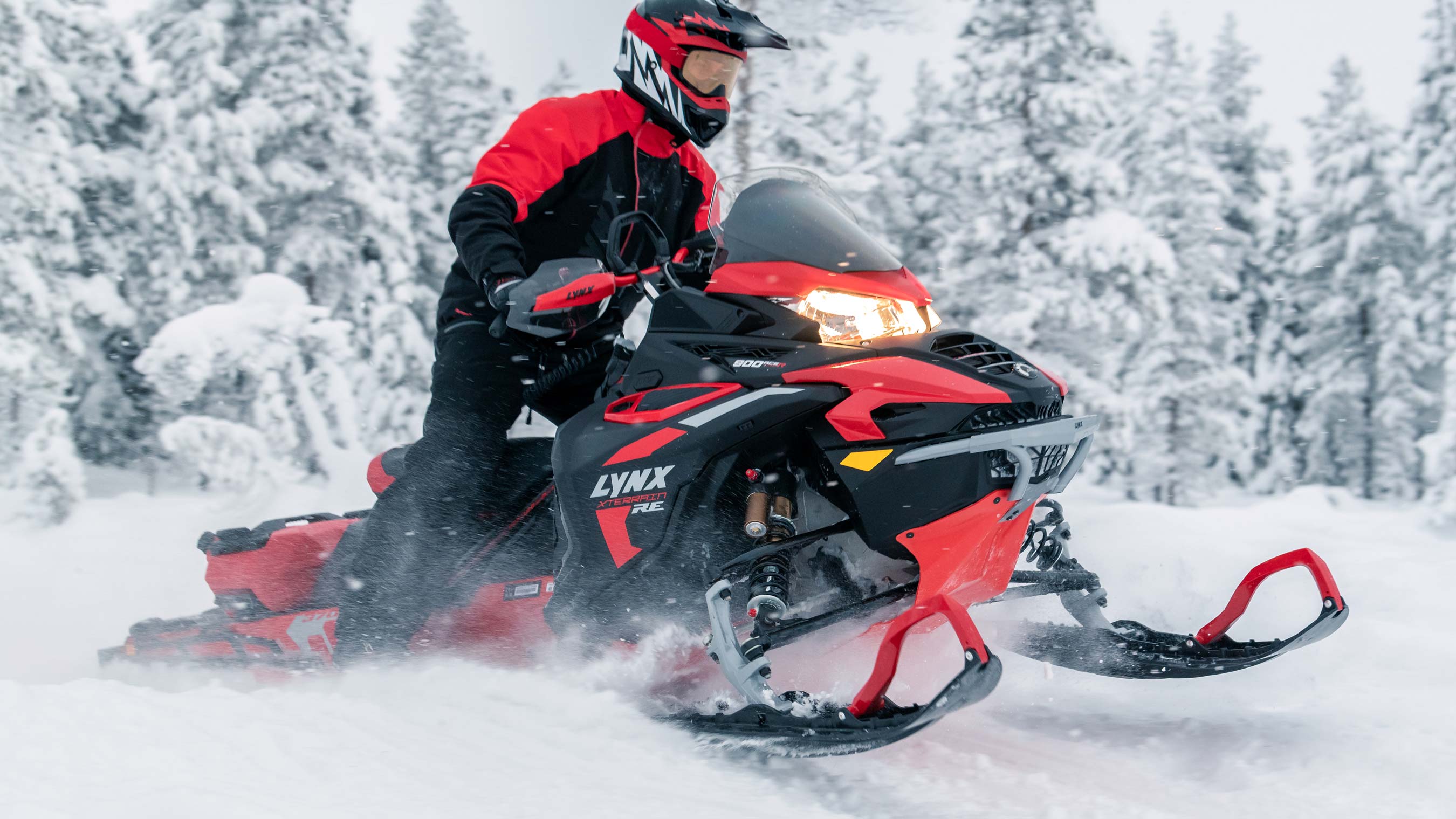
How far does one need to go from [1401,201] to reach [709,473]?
2197 cm

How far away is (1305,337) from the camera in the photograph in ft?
74.9

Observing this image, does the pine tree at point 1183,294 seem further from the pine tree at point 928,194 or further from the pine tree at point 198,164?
the pine tree at point 198,164

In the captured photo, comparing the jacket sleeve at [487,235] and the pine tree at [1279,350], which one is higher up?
the jacket sleeve at [487,235]

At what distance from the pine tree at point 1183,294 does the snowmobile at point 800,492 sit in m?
16.3

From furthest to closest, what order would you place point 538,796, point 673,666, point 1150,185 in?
point 1150,185 < point 673,666 < point 538,796

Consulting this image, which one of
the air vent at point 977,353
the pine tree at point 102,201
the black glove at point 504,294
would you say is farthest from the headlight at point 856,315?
the pine tree at point 102,201

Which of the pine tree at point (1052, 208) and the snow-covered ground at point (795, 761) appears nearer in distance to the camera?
the snow-covered ground at point (795, 761)

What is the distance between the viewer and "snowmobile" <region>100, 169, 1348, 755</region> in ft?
9.02

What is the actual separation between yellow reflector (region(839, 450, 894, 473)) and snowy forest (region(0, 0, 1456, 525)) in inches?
308

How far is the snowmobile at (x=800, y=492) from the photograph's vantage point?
275cm

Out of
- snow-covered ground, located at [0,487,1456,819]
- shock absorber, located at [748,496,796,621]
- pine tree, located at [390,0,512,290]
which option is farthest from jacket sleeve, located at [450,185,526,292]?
pine tree, located at [390,0,512,290]

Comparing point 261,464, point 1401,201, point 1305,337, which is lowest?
point 1305,337

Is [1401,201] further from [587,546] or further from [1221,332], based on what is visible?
[587,546]

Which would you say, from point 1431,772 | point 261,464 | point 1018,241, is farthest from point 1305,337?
point 1431,772
